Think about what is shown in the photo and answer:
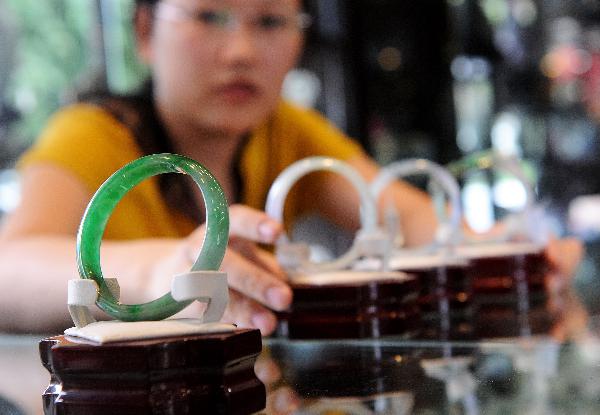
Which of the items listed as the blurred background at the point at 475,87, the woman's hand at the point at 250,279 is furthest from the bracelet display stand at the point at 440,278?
the blurred background at the point at 475,87

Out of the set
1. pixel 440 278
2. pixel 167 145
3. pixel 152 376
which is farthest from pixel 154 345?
pixel 167 145

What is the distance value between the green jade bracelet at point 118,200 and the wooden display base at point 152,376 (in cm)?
5

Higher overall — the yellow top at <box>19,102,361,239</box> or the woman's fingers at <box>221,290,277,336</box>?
the yellow top at <box>19,102,361,239</box>

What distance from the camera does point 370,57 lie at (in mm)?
4617

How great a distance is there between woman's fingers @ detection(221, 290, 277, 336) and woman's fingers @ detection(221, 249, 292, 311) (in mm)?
11

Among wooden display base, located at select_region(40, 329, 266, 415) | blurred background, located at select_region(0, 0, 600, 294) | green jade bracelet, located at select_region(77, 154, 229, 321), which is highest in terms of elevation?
blurred background, located at select_region(0, 0, 600, 294)

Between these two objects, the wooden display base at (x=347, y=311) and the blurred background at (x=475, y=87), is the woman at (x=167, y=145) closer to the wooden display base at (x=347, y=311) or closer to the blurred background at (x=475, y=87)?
the wooden display base at (x=347, y=311)

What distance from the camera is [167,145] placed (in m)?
1.96

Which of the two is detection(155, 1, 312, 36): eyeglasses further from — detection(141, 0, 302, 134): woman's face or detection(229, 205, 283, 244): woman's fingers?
detection(229, 205, 283, 244): woman's fingers

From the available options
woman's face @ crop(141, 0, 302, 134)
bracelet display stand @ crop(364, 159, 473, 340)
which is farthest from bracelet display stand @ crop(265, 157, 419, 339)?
woman's face @ crop(141, 0, 302, 134)

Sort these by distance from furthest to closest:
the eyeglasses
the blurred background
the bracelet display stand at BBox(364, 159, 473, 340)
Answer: the blurred background → the eyeglasses → the bracelet display stand at BBox(364, 159, 473, 340)

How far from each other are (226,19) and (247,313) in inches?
35.2

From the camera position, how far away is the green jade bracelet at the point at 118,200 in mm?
648

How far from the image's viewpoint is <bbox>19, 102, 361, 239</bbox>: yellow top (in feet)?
5.80
